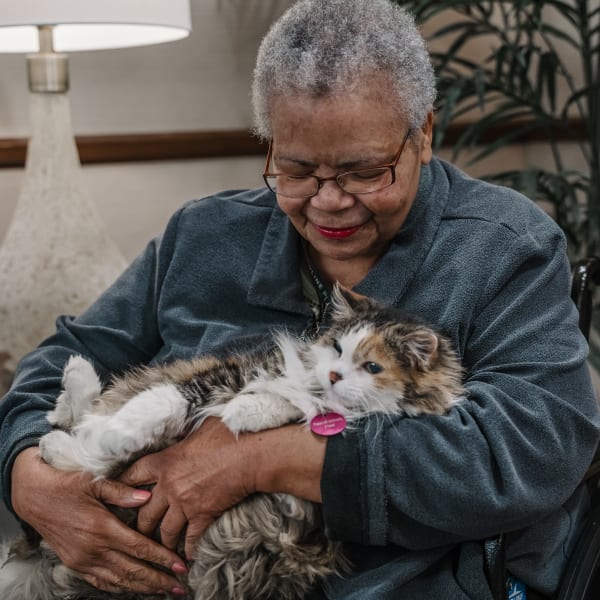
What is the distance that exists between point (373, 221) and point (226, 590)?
65 centimetres

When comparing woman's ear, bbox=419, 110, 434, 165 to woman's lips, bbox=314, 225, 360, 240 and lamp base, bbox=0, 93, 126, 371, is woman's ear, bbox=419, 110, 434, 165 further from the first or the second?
lamp base, bbox=0, 93, 126, 371

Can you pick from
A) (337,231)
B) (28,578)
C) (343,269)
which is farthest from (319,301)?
(28,578)

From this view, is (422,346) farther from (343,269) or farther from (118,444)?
(118,444)

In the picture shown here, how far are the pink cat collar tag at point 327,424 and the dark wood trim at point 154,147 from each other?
1.69 m

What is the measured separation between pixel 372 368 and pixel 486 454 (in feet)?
0.71

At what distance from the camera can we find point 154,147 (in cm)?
299

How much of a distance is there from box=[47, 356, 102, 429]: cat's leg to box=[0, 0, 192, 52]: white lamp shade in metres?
0.87

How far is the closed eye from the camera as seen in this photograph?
1.38m

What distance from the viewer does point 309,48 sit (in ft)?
4.67

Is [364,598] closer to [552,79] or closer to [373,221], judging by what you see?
[373,221]

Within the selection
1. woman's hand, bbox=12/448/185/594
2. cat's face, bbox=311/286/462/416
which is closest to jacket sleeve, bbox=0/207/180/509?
woman's hand, bbox=12/448/185/594

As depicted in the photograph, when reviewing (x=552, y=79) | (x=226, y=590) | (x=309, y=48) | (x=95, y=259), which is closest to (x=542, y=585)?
(x=226, y=590)

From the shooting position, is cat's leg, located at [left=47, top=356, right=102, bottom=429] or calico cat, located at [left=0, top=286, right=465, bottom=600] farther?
cat's leg, located at [left=47, top=356, right=102, bottom=429]

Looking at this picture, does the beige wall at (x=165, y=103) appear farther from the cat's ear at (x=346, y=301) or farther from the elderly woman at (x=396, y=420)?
the cat's ear at (x=346, y=301)
